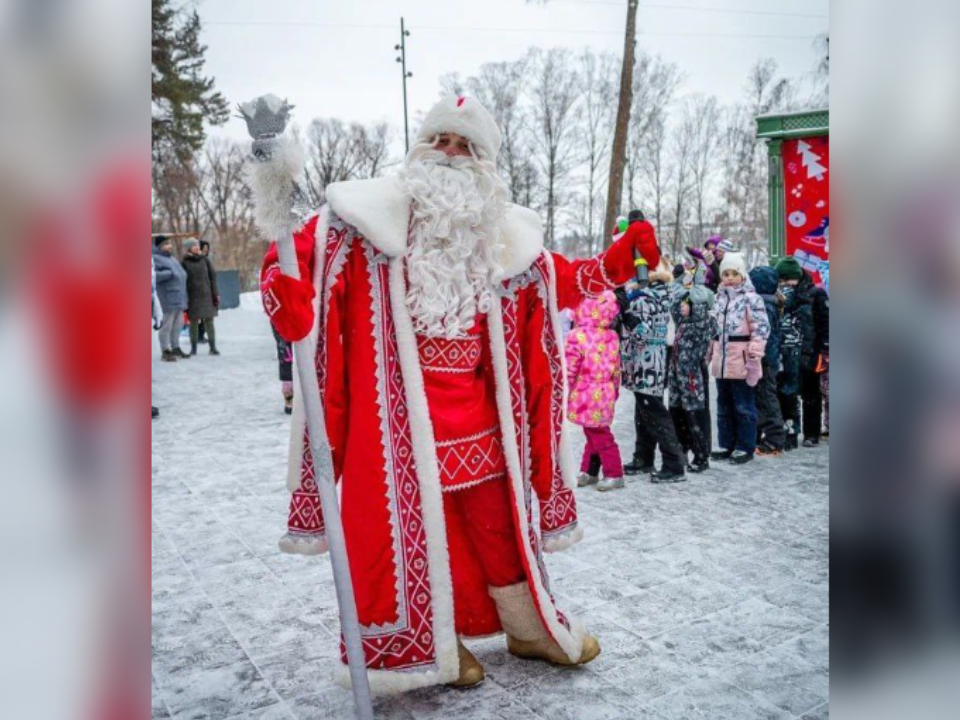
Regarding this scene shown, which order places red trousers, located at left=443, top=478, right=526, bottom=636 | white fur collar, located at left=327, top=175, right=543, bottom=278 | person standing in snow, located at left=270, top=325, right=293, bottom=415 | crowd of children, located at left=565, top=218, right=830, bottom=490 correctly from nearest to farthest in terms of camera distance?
white fur collar, located at left=327, top=175, right=543, bottom=278 < red trousers, located at left=443, top=478, right=526, bottom=636 < crowd of children, located at left=565, top=218, right=830, bottom=490 < person standing in snow, located at left=270, top=325, right=293, bottom=415

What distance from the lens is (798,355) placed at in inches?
279

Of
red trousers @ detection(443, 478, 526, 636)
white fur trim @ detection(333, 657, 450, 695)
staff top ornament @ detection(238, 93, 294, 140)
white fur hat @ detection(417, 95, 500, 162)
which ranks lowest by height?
white fur trim @ detection(333, 657, 450, 695)

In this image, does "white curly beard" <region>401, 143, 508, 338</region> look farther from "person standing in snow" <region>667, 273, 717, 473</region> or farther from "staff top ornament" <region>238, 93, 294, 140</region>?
"person standing in snow" <region>667, 273, 717, 473</region>

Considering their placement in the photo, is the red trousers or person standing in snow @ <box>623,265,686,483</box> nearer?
the red trousers

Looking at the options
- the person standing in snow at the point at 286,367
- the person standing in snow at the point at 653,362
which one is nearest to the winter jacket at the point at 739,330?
the person standing in snow at the point at 653,362

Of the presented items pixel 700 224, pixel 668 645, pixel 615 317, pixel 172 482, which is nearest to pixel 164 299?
pixel 172 482

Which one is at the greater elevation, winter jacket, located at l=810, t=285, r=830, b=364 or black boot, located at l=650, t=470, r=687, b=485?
winter jacket, located at l=810, t=285, r=830, b=364

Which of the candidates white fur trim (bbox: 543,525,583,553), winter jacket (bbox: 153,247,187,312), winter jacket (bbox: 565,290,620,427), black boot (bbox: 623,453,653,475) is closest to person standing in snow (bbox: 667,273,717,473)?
black boot (bbox: 623,453,653,475)

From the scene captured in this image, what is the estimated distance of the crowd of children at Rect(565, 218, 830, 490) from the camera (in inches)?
229

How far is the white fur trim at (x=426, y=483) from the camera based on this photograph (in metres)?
2.83

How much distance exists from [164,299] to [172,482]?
6522mm

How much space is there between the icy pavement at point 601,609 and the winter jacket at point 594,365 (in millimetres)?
579
